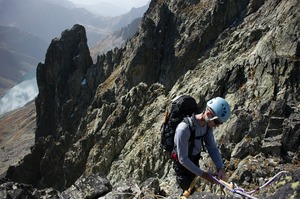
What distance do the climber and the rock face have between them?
282cm

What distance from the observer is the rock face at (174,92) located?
24.9 metres

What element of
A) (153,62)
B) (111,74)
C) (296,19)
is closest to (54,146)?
(111,74)

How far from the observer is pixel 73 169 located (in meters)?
58.3

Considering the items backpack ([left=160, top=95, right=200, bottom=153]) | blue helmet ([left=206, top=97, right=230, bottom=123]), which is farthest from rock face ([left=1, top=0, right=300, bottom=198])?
backpack ([left=160, top=95, right=200, bottom=153])

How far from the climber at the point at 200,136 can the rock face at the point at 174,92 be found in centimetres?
282

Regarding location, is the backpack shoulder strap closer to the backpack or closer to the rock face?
the backpack

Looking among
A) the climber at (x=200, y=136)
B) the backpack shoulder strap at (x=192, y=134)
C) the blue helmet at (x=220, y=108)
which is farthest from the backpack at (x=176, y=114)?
the blue helmet at (x=220, y=108)

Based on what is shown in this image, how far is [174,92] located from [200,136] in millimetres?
37030

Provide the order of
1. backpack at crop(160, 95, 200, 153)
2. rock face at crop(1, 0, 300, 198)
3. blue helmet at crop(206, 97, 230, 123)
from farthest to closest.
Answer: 1. rock face at crop(1, 0, 300, 198)
2. backpack at crop(160, 95, 200, 153)
3. blue helmet at crop(206, 97, 230, 123)

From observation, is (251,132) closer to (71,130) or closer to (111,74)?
(111,74)

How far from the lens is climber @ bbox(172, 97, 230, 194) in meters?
10.3

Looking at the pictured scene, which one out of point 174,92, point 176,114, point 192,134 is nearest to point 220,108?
point 192,134

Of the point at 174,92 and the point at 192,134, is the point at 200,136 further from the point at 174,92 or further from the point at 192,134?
the point at 174,92

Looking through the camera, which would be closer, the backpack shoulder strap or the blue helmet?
the blue helmet
